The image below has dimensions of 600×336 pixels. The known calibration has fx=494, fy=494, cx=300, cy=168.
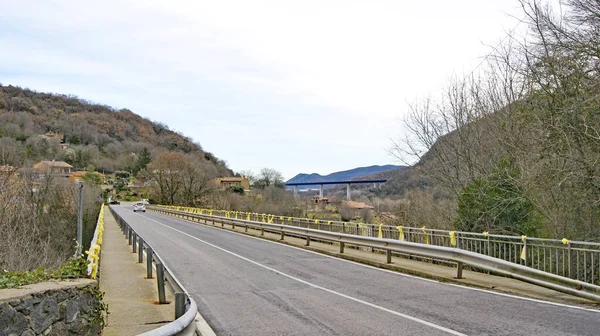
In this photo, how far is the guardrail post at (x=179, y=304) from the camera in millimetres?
6215

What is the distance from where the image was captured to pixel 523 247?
38.1ft

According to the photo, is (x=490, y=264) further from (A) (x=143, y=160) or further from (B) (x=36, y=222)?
(A) (x=143, y=160)

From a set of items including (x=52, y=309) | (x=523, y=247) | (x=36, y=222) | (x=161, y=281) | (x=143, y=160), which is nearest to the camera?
(x=52, y=309)

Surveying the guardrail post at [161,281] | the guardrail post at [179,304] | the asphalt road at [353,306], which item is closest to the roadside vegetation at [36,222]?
the guardrail post at [161,281]

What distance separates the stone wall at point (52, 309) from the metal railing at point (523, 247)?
866cm

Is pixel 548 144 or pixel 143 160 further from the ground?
pixel 143 160

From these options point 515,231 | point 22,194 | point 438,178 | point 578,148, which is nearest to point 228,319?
point 578,148

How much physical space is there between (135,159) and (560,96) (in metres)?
178

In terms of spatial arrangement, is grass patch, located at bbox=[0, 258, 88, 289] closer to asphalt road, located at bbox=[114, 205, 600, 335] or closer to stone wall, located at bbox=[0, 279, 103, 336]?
stone wall, located at bbox=[0, 279, 103, 336]

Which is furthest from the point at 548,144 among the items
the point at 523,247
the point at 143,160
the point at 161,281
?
the point at 143,160

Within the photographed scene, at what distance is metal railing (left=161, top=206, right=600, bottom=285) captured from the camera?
1032cm

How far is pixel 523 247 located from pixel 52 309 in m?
9.99

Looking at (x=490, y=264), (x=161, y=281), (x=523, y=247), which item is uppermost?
(x=523, y=247)

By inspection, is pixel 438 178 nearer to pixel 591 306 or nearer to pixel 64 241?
pixel 591 306
